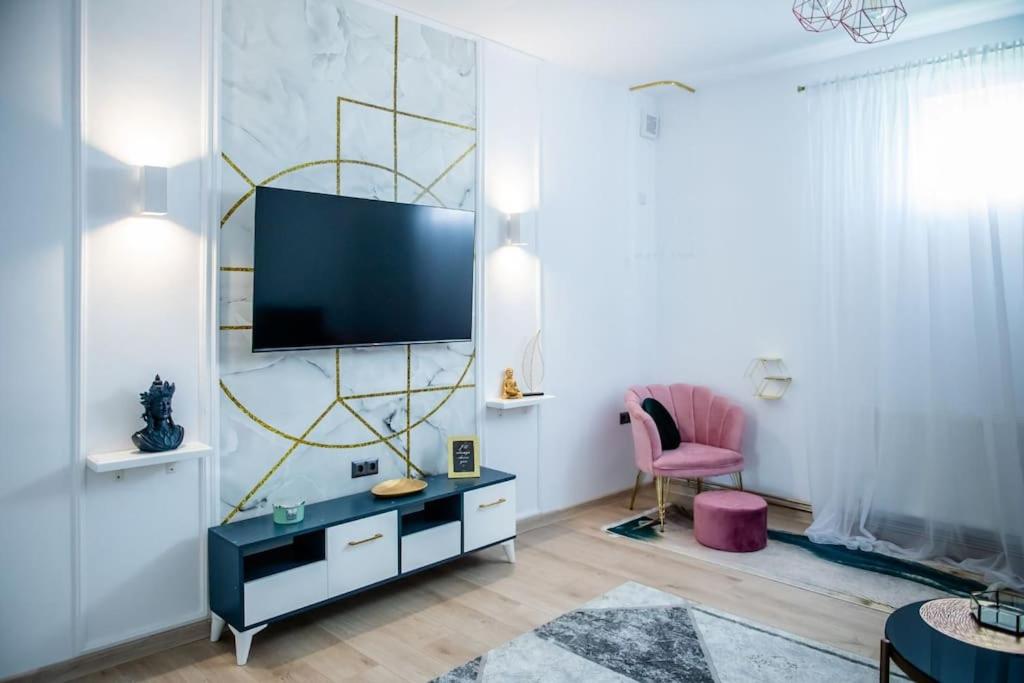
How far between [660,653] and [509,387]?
1809mm

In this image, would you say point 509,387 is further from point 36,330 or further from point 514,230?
point 36,330

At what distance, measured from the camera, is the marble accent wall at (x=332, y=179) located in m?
3.01

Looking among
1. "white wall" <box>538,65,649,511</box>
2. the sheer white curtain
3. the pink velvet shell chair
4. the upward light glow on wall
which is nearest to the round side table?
the sheer white curtain

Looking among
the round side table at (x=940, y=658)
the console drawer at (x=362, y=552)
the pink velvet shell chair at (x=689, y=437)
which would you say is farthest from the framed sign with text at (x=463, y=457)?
the round side table at (x=940, y=658)

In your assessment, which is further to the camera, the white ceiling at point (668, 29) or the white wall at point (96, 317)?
the white ceiling at point (668, 29)

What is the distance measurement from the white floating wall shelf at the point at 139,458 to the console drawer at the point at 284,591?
22.2 inches

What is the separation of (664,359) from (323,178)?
10.3ft

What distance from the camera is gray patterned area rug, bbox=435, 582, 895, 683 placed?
2578 mm

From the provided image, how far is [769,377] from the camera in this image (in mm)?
4750

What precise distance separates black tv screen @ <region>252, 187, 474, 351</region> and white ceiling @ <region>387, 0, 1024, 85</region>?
3.60 ft

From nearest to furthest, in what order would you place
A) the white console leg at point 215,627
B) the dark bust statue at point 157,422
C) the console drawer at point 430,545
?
the dark bust statue at point 157,422 → the white console leg at point 215,627 → the console drawer at point 430,545

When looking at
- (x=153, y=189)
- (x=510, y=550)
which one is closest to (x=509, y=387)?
(x=510, y=550)

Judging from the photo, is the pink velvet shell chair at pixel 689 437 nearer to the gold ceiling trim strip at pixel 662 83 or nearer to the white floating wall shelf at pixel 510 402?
the white floating wall shelf at pixel 510 402

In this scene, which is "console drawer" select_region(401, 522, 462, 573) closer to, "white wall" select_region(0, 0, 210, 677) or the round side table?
"white wall" select_region(0, 0, 210, 677)
